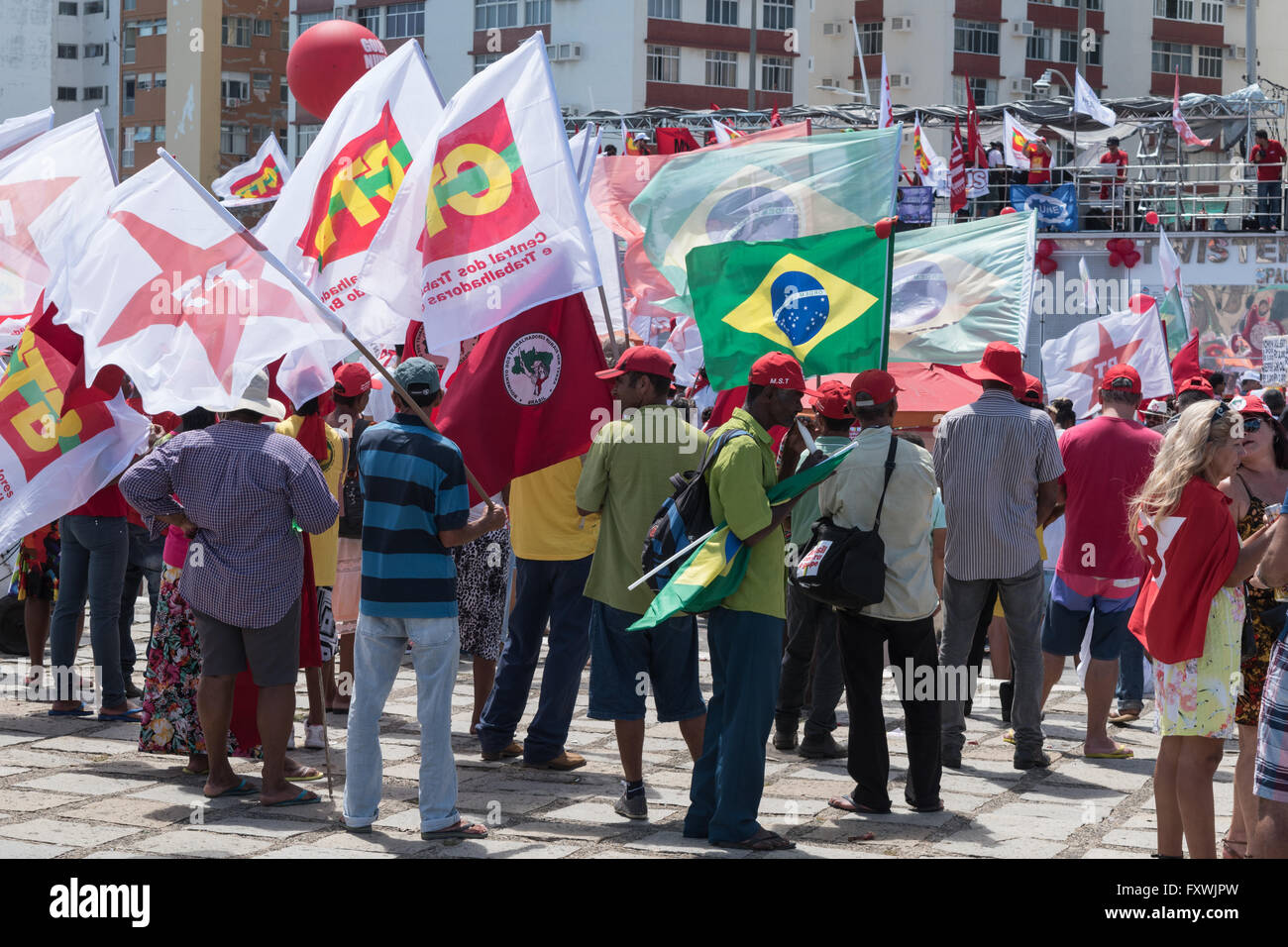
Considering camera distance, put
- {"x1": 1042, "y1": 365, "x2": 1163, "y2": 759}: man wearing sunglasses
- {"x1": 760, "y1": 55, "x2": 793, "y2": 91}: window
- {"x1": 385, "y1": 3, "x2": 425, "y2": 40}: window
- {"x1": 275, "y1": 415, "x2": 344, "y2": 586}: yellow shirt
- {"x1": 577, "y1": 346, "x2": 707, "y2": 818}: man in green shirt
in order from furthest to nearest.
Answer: {"x1": 385, "y1": 3, "x2": 425, "y2": 40}: window
{"x1": 760, "y1": 55, "x2": 793, "y2": 91}: window
{"x1": 1042, "y1": 365, "x2": 1163, "y2": 759}: man wearing sunglasses
{"x1": 275, "y1": 415, "x2": 344, "y2": 586}: yellow shirt
{"x1": 577, "y1": 346, "x2": 707, "y2": 818}: man in green shirt

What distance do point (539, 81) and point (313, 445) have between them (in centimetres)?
221

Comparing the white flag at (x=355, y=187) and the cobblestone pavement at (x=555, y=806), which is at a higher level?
the white flag at (x=355, y=187)

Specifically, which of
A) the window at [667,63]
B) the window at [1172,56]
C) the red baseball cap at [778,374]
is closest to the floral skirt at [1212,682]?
the red baseball cap at [778,374]

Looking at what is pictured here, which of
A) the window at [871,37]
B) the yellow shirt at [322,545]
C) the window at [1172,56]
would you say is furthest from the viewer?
the window at [1172,56]

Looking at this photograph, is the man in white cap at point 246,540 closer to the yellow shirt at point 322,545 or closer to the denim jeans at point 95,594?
the yellow shirt at point 322,545

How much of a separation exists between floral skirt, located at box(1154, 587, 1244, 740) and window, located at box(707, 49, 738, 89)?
5278 centimetres

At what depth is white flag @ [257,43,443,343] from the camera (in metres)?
8.68

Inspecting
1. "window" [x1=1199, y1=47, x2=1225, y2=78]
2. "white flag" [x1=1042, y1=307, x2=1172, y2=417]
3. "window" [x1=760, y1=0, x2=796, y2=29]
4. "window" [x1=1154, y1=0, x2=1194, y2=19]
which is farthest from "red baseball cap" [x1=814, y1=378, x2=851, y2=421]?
"window" [x1=1199, y1=47, x2=1225, y2=78]

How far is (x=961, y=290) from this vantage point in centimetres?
997

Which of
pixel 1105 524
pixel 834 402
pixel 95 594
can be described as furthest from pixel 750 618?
pixel 95 594

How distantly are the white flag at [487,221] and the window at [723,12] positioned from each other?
50437mm

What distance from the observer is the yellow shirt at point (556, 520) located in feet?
26.1

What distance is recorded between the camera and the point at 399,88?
954 centimetres

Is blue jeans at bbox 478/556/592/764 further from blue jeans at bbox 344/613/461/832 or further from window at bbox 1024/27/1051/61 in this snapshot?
window at bbox 1024/27/1051/61
